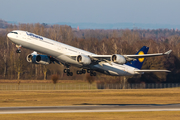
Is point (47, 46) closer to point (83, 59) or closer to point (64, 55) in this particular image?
point (64, 55)

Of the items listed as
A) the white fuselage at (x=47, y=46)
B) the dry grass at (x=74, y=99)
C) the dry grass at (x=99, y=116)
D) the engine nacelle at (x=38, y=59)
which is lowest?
the dry grass at (x=74, y=99)

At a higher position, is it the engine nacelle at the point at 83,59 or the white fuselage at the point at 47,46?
the white fuselage at the point at 47,46

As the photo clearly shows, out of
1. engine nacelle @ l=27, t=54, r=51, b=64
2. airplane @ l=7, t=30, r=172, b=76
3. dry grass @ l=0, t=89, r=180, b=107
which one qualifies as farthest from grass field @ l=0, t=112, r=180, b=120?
engine nacelle @ l=27, t=54, r=51, b=64

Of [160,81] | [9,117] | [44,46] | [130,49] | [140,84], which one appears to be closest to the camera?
[9,117]

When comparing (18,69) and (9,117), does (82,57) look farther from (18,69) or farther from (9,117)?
(18,69)

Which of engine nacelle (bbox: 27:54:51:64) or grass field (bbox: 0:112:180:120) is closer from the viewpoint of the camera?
grass field (bbox: 0:112:180:120)

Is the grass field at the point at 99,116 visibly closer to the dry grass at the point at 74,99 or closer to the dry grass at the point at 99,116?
the dry grass at the point at 99,116

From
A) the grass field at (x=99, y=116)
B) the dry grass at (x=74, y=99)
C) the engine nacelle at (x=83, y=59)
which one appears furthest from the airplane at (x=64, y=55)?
the grass field at (x=99, y=116)

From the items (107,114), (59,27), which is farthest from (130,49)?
(59,27)

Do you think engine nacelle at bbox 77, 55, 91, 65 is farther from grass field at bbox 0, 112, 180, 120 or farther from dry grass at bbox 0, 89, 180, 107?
grass field at bbox 0, 112, 180, 120

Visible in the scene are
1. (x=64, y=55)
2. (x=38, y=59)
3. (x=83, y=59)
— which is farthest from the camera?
(x=38, y=59)

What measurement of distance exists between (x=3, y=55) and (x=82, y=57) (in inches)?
2656

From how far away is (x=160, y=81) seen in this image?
319 ft

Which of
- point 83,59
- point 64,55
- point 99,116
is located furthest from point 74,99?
point 99,116
